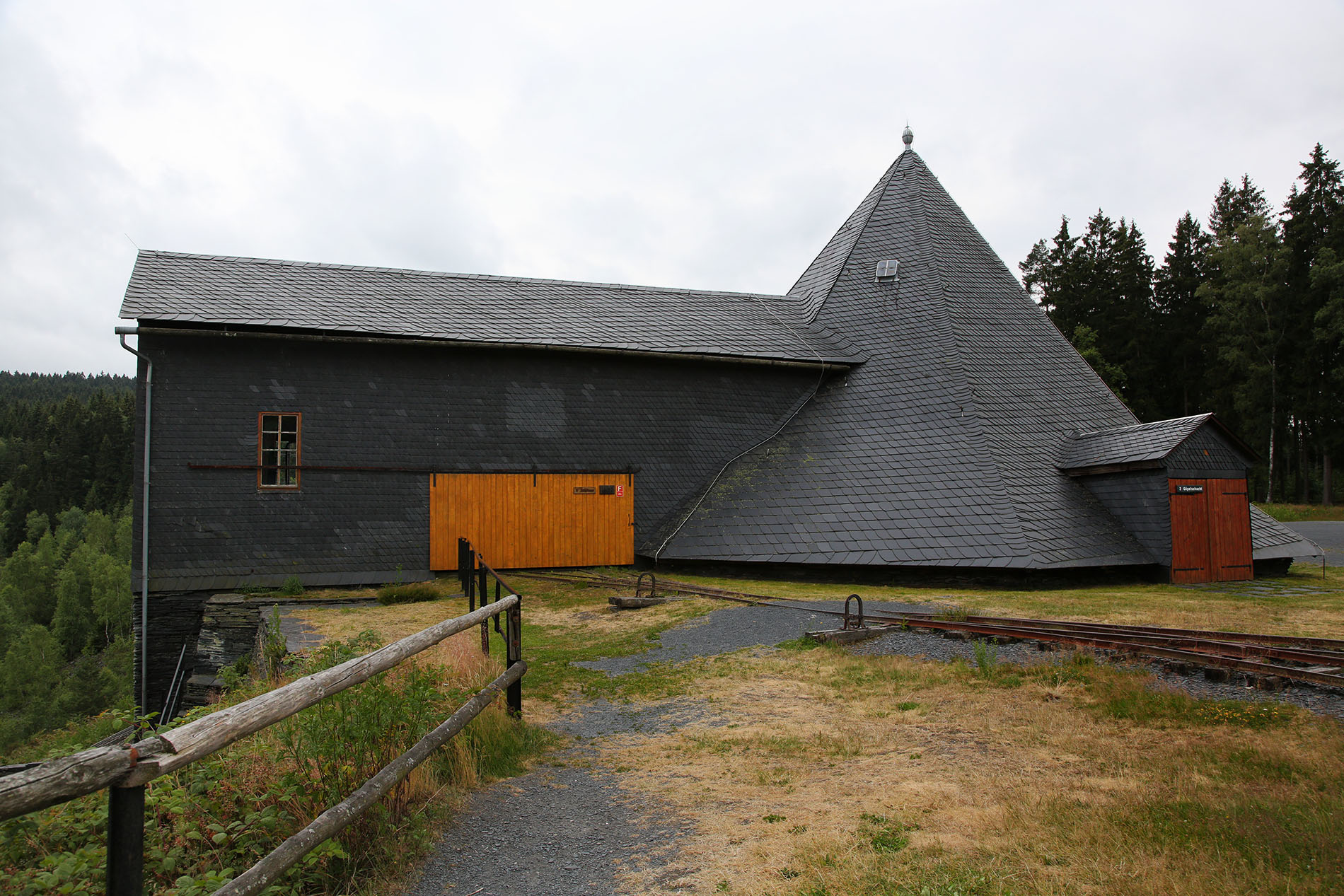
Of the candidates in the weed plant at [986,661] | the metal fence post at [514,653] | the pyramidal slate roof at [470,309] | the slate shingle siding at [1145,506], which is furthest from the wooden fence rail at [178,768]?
the slate shingle siding at [1145,506]

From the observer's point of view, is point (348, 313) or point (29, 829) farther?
point (348, 313)

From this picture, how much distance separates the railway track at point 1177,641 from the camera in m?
6.17

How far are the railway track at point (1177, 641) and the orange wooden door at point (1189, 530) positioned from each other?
6.41 metres

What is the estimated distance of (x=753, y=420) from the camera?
17.9m

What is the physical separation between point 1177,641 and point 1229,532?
8869mm

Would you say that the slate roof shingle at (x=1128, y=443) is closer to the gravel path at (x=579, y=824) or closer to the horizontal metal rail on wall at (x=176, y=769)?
the gravel path at (x=579, y=824)

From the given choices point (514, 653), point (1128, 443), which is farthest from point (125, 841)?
point (1128, 443)

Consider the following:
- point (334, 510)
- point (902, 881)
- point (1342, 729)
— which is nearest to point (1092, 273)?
point (334, 510)

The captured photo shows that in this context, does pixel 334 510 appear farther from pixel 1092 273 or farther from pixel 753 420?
pixel 1092 273

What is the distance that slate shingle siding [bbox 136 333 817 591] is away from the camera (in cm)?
1408

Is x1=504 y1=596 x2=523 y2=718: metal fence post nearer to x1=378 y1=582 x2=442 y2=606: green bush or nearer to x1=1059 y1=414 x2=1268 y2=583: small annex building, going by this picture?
x1=378 y1=582 x2=442 y2=606: green bush

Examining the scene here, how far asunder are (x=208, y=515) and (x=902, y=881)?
1393cm

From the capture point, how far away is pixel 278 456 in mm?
14664

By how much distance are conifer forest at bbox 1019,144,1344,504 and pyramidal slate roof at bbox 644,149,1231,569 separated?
820 inches
